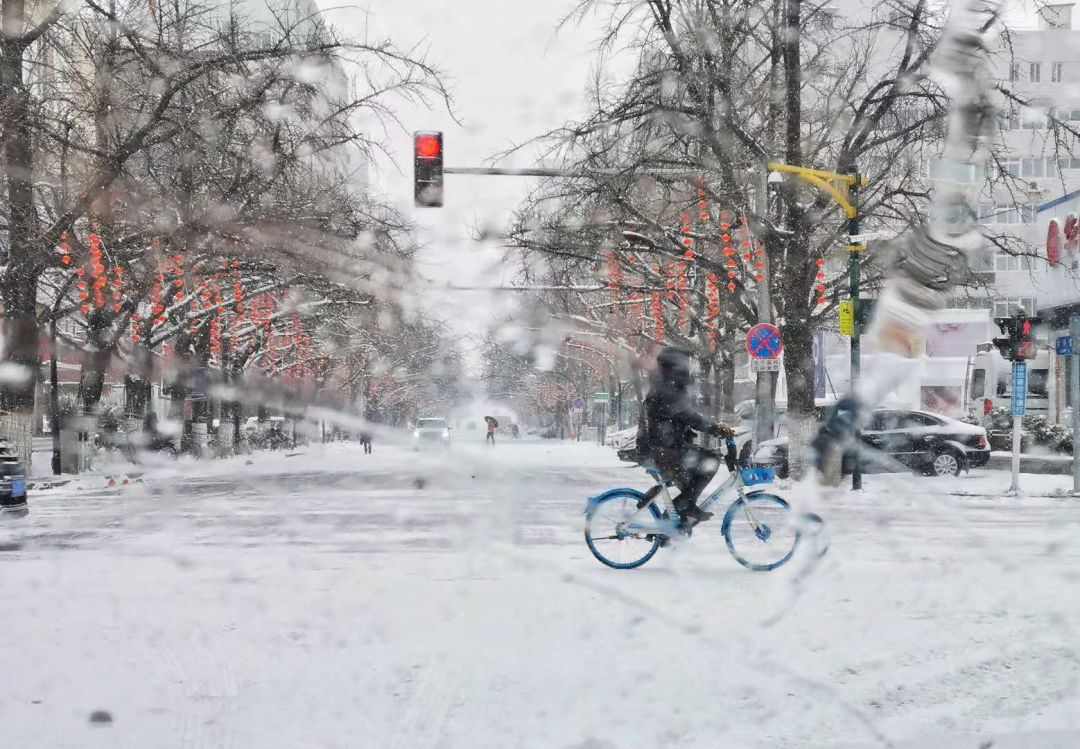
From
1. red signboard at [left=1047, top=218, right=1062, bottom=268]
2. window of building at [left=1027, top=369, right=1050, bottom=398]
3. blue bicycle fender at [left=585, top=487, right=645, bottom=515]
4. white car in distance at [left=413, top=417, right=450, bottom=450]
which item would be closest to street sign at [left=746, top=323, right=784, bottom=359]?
blue bicycle fender at [left=585, top=487, right=645, bottom=515]

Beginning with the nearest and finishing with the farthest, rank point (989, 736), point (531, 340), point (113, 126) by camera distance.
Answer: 1. point (989, 736)
2. point (113, 126)
3. point (531, 340)

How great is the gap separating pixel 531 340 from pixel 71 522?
150 ft

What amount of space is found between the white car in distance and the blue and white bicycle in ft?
136

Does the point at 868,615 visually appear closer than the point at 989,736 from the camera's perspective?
No

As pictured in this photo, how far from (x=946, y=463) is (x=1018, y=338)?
5.54m

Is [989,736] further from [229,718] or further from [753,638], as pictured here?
[229,718]

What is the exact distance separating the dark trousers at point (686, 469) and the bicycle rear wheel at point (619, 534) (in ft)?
0.91

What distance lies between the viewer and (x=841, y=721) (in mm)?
5402

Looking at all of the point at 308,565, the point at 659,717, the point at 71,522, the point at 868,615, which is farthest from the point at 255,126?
the point at 659,717

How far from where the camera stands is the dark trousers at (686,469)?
10047 mm

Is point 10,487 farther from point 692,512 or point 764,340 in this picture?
point 764,340

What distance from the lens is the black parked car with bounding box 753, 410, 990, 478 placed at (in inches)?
1025

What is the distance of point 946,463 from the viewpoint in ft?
85.4

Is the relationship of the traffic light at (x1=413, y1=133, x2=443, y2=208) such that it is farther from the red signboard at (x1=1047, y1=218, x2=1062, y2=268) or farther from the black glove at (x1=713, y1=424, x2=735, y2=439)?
the red signboard at (x1=1047, y1=218, x2=1062, y2=268)
